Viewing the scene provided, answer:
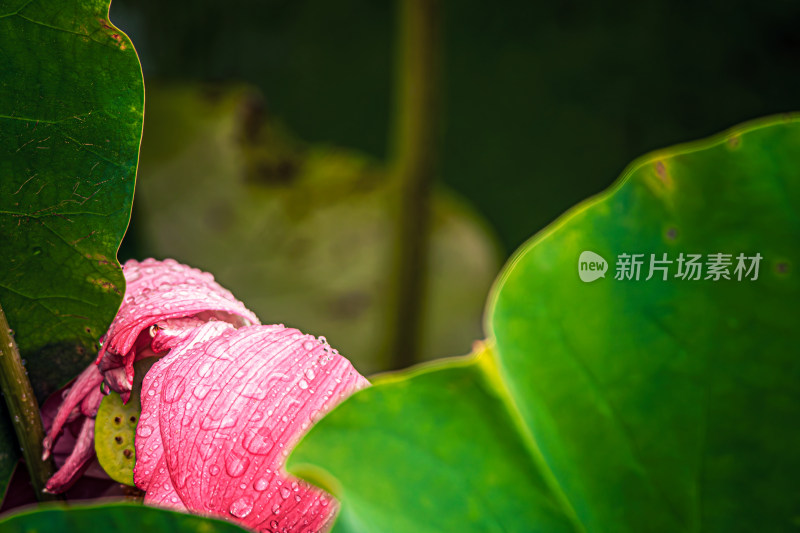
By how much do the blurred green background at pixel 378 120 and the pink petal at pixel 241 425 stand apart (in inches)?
31.1

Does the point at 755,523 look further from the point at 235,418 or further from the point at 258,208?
the point at 258,208

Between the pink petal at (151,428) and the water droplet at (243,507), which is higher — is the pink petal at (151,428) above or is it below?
above

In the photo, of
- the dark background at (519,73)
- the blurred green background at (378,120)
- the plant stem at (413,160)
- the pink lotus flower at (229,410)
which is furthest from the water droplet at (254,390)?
the dark background at (519,73)

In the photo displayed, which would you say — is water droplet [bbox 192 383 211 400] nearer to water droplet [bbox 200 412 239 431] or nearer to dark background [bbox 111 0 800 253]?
water droplet [bbox 200 412 239 431]

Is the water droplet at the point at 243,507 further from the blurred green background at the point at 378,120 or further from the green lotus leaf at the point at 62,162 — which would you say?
the blurred green background at the point at 378,120

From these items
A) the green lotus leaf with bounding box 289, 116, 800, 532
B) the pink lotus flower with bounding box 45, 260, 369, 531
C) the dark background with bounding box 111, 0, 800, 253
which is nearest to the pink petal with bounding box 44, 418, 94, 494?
the pink lotus flower with bounding box 45, 260, 369, 531

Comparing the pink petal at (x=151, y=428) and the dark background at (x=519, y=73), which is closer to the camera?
the pink petal at (x=151, y=428)

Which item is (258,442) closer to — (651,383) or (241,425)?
(241,425)

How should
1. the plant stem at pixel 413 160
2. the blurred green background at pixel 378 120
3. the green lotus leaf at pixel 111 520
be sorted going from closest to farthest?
1. the green lotus leaf at pixel 111 520
2. the plant stem at pixel 413 160
3. the blurred green background at pixel 378 120

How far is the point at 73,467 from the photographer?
0.21 meters

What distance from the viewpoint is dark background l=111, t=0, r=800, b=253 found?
1161mm

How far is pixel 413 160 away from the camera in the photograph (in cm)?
80

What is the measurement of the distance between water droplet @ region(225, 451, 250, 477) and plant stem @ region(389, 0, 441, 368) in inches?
24.8

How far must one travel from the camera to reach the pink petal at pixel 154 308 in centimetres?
21
